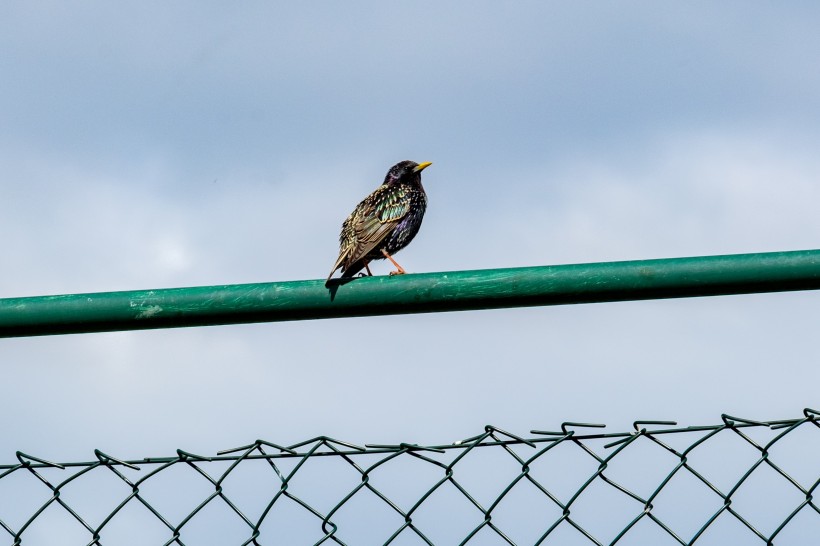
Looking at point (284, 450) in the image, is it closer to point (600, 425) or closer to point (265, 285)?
point (265, 285)

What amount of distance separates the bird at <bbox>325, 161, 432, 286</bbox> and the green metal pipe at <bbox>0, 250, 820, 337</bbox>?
13.9 ft

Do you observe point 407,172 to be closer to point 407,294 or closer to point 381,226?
point 381,226

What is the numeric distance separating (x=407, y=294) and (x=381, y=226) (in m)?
5.06

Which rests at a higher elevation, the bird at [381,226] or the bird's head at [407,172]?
the bird's head at [407,172]

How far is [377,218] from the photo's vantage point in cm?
810

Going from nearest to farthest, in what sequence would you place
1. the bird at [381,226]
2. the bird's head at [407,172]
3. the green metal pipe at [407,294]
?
the green metal pipe at [407,294] → the bird at [381,226] → the bird's head at [407,172]

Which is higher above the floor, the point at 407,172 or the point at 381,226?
the point at 407,172

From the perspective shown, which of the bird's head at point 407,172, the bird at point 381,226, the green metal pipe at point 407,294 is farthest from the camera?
the bird's head at point 407,172

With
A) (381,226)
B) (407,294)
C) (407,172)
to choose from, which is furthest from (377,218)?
(407,294)

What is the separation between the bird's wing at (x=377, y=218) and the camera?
25.4ft

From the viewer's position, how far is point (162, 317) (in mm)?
3006

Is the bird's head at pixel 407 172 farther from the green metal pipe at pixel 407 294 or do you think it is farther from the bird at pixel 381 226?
the green metal pipe at pixel 407 294

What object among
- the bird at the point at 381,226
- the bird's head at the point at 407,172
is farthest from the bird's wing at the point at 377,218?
the bird's head at the point at 407,172

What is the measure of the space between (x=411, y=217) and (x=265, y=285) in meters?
5.53
